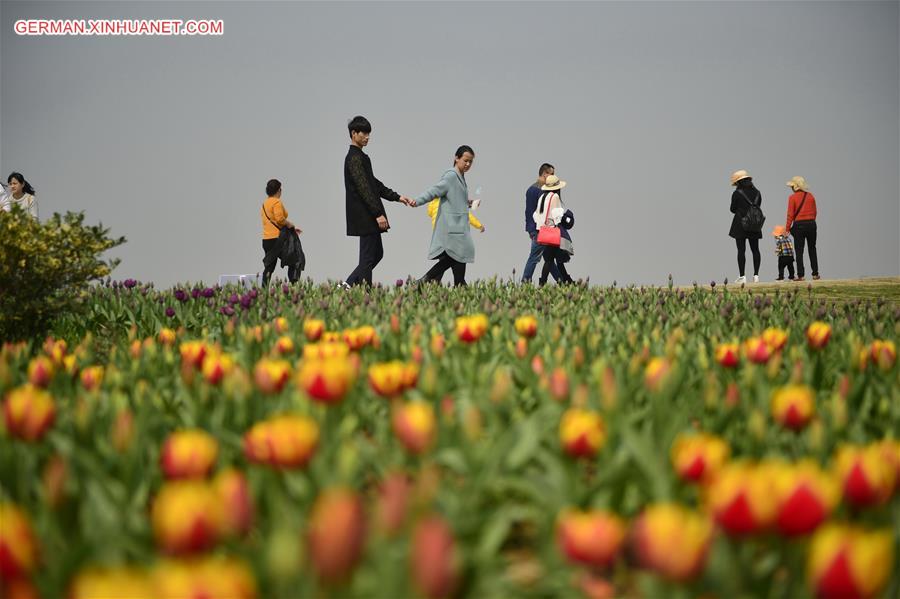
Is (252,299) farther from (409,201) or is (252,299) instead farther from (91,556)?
(91,556)

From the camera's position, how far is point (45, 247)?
6203 mm

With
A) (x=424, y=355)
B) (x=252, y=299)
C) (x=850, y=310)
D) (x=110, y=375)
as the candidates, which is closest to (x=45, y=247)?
(x=252, y=299)

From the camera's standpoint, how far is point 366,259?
10445mm

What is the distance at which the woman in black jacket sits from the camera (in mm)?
15641

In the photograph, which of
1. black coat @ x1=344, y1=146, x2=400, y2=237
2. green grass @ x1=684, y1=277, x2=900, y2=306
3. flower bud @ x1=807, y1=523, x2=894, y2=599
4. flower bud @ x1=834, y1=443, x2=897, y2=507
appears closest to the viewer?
flower bud @ x1=807, y1=523, x2=894, y2=599

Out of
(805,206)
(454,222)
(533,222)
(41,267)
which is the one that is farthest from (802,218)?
(41,267)

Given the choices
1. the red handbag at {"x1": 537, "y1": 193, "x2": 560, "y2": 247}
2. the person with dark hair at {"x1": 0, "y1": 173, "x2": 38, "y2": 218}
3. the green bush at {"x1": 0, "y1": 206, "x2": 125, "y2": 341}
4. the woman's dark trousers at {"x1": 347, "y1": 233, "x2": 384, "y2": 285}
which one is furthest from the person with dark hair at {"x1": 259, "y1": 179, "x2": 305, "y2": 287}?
the green bush at {"x1": 0, "y1": 206, "x2": 125, "y2": 341}

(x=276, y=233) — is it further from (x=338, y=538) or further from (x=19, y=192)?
(x=338, y=538)

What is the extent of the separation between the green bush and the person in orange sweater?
574 inches

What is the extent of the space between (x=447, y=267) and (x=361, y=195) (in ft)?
6.54

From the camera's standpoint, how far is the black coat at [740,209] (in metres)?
15.6

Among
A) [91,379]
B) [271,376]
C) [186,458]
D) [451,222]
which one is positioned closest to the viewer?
[186,458]

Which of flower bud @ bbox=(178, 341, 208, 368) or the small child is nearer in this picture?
flower bud @ bbox=(178, 341, 208, 368)

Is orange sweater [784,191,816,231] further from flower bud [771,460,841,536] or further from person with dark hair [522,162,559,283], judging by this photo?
flower bud [771,460,841,536]
